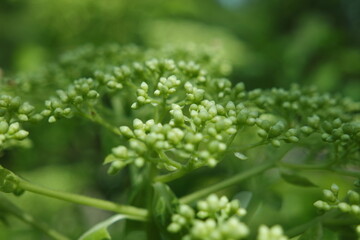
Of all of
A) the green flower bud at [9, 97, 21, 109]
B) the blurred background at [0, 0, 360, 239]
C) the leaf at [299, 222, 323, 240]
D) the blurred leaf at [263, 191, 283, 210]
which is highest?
the green flower bud at [9, 97, 21, 109]

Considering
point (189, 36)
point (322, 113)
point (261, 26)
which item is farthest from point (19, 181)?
point (261, 26)

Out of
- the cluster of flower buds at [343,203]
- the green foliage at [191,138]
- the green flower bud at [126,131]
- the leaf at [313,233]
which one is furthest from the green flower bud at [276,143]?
the green flower bud at [126,131]

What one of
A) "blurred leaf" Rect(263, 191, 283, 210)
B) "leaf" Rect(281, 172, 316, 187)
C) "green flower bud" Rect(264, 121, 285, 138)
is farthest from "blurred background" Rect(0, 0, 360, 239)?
"green flower bud" Rect(264, 121, 285, 138)

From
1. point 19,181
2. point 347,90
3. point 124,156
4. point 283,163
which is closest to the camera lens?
point 124,156

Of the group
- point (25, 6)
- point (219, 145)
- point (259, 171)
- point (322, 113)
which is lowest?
point (25, 6)

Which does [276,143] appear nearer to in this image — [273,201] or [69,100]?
[273,201]

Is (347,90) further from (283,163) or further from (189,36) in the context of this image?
(283,163)

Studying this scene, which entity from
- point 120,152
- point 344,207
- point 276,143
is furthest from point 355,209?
point 120,152

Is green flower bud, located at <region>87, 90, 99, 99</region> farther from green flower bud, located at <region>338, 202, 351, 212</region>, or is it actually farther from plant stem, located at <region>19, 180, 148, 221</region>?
green flower bud, located at <region>338, 202, 351, 212</region>
